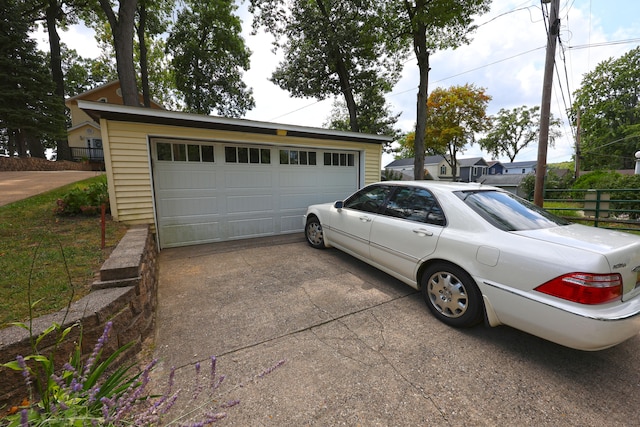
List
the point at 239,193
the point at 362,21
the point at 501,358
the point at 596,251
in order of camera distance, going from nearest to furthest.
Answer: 1. the point at 596,251
2. the point at 501,358
3. the point at 239,193
4. the point at 362,21

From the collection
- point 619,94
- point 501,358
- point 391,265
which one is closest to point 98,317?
point 391,265

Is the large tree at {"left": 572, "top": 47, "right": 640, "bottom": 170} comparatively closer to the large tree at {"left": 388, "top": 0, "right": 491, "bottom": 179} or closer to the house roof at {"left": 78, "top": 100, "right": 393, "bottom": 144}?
the large tree at {"left": 388, "top": 0, "right": 491, "bottom": 179}

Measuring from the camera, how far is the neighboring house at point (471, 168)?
38688 millimetres

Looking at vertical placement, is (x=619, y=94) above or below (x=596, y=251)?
above

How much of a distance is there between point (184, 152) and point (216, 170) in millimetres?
672

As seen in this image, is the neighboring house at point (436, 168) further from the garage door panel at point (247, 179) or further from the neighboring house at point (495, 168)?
the garage door panel at point (247, 179)

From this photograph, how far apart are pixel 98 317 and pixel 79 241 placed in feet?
7.64

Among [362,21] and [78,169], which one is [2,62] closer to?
[78,169]

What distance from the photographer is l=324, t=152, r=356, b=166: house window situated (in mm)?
6816

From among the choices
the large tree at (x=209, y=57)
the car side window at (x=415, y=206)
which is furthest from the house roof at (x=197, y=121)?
the large tree at (x=209, y=57)

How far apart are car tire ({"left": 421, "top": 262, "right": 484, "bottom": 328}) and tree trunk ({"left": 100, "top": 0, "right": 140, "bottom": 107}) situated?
36.7 feet

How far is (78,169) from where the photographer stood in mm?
16469

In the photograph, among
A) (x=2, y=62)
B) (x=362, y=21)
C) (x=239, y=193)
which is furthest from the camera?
(x=2, y=62)

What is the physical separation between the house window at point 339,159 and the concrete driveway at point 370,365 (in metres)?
4.23
